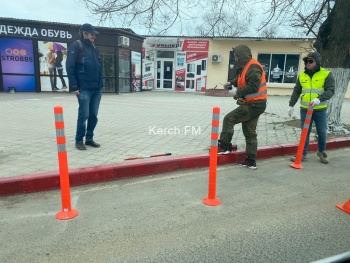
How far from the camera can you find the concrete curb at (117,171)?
3762 millimetres

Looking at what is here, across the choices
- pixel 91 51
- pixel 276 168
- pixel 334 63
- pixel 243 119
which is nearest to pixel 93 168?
pixel 91 51

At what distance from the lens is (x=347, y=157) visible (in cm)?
583

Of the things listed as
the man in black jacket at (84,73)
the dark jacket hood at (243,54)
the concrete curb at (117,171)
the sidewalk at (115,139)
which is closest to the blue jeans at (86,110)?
the man in black jacket at (84,73)

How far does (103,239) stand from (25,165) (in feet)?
7.59

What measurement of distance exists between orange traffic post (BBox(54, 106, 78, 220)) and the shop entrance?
19479 millimetres

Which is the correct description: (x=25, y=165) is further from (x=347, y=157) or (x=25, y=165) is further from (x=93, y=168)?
(x=347, y=157)

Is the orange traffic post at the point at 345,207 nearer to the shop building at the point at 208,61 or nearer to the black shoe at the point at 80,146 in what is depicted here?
the black shoe at the point at 80,146

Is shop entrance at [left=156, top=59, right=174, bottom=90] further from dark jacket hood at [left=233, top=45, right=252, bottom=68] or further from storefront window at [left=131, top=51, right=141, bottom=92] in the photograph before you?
dark jacket hood at [left=233, top=45, right=252, bottom=68]

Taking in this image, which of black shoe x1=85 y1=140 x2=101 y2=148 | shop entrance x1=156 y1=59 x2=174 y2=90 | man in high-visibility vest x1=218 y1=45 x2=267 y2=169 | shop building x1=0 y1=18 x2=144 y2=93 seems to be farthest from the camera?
shop entrance x1=156 y1=59 x2=174 y2=90

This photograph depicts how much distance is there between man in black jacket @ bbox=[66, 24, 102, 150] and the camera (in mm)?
Result: 4797

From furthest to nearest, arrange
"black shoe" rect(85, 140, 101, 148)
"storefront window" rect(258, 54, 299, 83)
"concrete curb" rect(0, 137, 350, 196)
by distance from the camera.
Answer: "storefront window" rect(258, 54, 299, 83) → "black shoe" rect(85, 140, 101, 148) → "concrete curb" rect(0, 137, 350, 196)

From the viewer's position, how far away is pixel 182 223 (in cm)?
306

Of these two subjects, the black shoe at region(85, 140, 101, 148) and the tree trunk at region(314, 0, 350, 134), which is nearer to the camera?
the black shoe at region(85, 140, 101, 148)

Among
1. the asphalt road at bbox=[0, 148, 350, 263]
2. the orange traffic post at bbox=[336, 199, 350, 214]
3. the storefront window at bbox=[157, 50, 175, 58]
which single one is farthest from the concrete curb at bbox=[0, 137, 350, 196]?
the storefront window at bbox=[157, 50, 175, 58]
